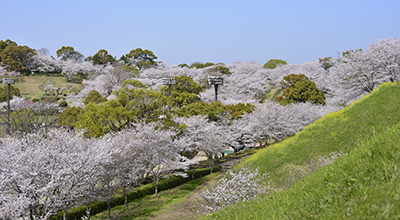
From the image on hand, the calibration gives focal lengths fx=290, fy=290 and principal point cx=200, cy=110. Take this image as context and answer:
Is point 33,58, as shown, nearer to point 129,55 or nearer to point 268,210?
point 129,55

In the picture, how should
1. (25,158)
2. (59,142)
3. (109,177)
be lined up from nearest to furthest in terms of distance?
(25,158) < (59,142) < (109,177)

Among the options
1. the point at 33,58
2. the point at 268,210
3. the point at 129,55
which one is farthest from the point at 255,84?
the point at 33,58

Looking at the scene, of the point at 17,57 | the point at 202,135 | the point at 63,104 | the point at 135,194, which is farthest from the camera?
the point at 17,57

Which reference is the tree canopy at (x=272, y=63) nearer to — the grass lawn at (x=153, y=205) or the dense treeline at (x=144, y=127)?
the dense treeline at (x=144, y=127)

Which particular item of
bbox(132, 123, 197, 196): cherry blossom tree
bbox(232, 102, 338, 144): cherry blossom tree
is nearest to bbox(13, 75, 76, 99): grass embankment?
bbox(232, 102, 338, 144): cherry blossom tree

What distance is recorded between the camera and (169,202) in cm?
2162

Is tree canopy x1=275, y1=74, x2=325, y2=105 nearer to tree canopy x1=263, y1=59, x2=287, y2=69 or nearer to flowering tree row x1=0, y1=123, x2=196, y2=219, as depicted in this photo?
flowering tree row x1=0, y1=123, x2=196, y2=219

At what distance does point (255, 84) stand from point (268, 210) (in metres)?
65.3

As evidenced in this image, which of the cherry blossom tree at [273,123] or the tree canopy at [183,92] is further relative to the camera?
the tree canopy at [183,92]

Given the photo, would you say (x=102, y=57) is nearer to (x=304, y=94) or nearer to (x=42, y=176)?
(x=304, y=94)

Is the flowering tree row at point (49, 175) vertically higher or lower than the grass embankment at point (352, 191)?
lower

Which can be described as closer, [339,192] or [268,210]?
→ [339,192]

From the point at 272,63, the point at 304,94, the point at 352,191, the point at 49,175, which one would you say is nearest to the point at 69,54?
the point at 272,63

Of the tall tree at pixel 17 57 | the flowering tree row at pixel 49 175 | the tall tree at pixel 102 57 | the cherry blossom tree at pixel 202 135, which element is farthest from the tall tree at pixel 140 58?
the flowering tree row at pixel 49 175
